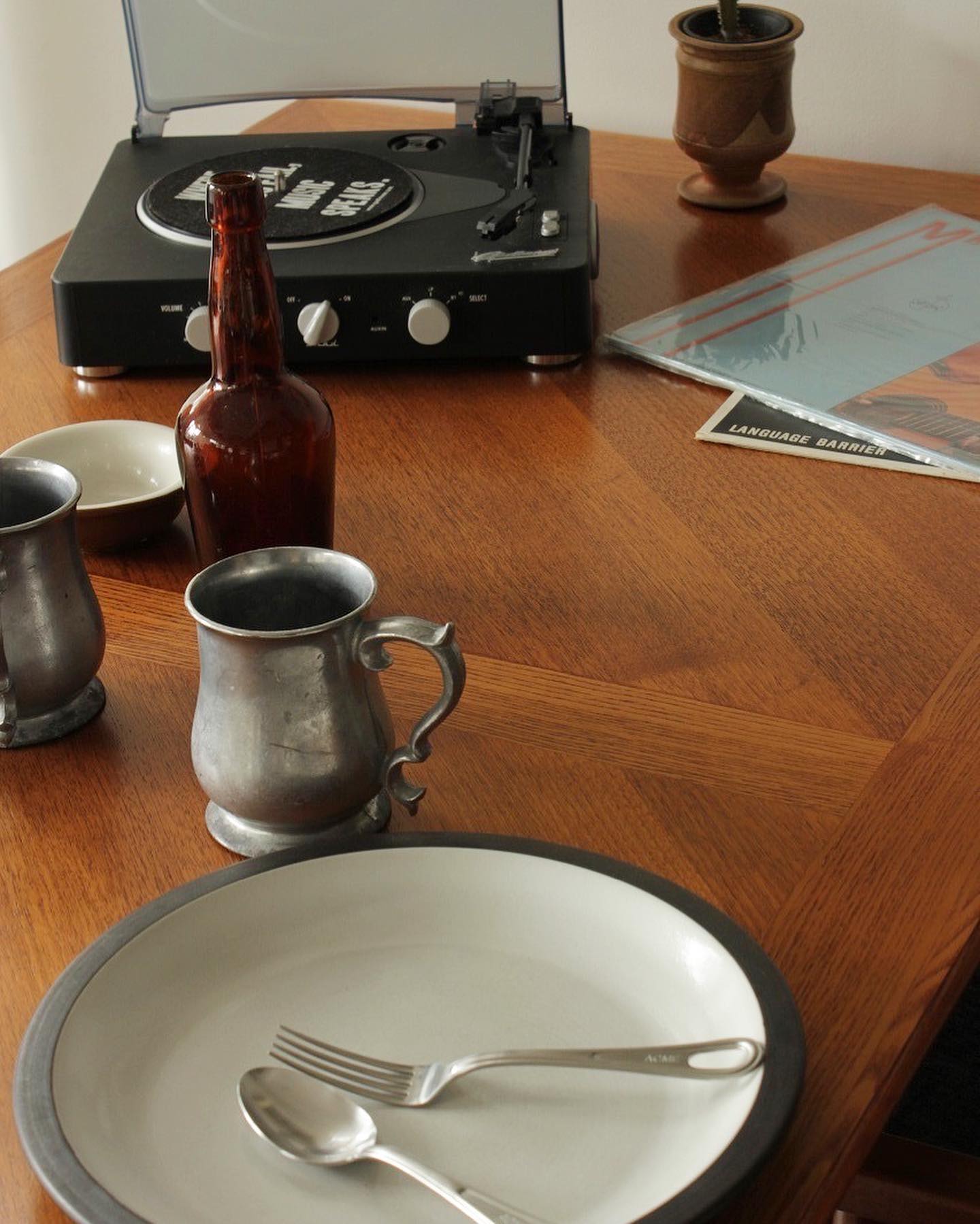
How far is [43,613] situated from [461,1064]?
32cm

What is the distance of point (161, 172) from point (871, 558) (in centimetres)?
73

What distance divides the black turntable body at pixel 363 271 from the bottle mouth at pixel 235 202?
363mm

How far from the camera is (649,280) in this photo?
4.22 ft

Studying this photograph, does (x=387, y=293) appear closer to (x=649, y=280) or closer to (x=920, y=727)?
(x=649, y=280)

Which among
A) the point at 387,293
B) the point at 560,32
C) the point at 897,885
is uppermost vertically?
the point at 560,32

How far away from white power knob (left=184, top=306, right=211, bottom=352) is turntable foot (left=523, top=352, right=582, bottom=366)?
24 centimetres

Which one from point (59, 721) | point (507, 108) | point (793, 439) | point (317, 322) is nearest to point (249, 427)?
point (59, 721)

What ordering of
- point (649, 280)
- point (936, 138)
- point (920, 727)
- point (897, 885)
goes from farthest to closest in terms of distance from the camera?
1. point (936, 138)
2. point (649, 280)
3. point (920, 727)
4. point (897, 885)

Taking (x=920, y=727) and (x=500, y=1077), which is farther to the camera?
(x=920, y=727)

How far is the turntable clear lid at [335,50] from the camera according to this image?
137 centimetres

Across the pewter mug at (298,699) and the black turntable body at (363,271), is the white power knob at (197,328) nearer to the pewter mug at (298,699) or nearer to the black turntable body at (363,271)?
the black turntable body at (363,271)

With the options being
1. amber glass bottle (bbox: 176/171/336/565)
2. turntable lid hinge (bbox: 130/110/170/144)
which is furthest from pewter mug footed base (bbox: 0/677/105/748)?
turntable lid hinge (bbox: 130/110/170/144)

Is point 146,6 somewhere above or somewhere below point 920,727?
above

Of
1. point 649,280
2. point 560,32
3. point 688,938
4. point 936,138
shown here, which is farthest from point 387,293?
point 936,138
